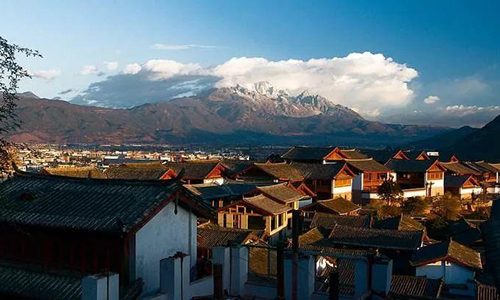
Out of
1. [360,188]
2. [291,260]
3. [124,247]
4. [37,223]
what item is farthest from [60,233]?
[360,188]

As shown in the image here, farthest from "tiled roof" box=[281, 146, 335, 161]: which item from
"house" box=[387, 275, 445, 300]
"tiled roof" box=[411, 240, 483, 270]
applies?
"house" box=[387, 275, 445, 300]

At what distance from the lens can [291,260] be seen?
9.73 m

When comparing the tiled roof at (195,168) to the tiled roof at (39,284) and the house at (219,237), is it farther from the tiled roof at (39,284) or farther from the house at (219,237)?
the tiled roof at (39,284)

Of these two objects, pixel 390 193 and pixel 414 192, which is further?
pixel 414 192

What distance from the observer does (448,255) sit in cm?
2230

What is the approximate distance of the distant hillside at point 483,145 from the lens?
84488 millimetres

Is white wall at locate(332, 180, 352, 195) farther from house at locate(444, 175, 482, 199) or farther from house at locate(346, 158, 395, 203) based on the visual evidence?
house at locate(444, 175, 482, 199)

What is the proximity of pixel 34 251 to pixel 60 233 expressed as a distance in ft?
3.33

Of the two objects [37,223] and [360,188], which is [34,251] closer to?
[37,223]

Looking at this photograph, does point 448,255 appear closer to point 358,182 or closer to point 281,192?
point 281,192

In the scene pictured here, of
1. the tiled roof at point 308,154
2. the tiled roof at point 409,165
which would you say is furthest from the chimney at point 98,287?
the tiled roof at point 409,165

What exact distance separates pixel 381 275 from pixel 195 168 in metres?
36.1

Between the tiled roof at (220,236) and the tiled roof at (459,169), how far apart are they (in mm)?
37715

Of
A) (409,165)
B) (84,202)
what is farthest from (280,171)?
(84,202)
